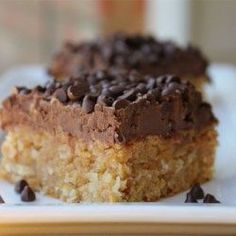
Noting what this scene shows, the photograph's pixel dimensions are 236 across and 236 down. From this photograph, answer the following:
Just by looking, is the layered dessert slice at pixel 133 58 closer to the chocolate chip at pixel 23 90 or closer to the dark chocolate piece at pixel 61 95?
the chocolate chip at pixel 23 90

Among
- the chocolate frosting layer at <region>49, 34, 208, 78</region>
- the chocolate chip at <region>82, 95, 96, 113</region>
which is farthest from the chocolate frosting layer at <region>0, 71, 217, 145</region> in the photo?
the chocolate frosting layer at <region>49, 34, 208, 78</region>

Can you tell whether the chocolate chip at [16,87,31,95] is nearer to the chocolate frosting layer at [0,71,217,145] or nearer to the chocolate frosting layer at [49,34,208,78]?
the chocolate frosting layer at [0,71,217,145]

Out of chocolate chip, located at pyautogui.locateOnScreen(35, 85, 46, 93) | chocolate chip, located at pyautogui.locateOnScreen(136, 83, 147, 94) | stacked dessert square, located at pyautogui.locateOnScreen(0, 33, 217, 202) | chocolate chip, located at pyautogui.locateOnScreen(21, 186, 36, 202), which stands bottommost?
chocolate chip, located at pyautogui.locateOnScreen(21, 186, 36, 202)

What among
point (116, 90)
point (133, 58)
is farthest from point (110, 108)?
point (133, 58)

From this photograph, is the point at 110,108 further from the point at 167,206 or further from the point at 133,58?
the point at 133,58

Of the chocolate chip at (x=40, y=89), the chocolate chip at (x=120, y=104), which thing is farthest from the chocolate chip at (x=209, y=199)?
the chocolate chip at (x=40, y=89)

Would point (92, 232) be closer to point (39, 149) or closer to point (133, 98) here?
point (133, 98)

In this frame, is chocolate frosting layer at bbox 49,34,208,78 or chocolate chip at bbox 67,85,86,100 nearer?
chocolate chip at bbox 67,85,86,100

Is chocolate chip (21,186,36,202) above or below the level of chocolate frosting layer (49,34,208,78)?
below
